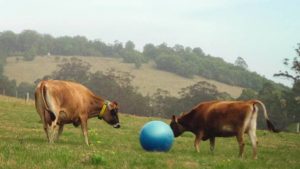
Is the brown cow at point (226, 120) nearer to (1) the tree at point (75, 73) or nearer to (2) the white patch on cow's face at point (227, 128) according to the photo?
(2) the white patch on cow's face at point (227, 128)

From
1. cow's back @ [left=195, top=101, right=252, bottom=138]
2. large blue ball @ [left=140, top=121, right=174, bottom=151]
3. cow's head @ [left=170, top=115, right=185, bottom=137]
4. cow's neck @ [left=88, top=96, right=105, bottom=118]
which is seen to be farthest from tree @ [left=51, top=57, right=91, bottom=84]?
large blue ball @ [left=140, top=121, right=174, bottom=151]

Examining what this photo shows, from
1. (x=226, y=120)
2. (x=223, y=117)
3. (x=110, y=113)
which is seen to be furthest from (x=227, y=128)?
(x=110, y=113)

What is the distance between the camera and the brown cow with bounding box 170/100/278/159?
1655 cm

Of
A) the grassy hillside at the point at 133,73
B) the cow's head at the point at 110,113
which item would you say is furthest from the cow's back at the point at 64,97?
the grassy hillside at the point at 133,73

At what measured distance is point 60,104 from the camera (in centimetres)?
1656

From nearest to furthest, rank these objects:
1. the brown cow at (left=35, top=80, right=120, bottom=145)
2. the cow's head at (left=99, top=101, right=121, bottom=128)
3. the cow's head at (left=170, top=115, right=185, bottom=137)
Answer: the brown cow at (left=35, top=80, right=120, bottom=145), the cow's head at (left=99, top=101, right=121, bottom=128), the cow's head at (left=170, top=115, right=185, bottom=137)

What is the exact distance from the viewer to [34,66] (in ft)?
563

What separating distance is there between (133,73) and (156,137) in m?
161

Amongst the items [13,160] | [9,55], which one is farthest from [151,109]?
[13,160]

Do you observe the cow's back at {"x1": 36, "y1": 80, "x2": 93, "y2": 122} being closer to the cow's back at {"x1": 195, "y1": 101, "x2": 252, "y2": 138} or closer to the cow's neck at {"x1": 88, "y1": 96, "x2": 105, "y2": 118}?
the cow's neck at {"x1": 88, "y1": 96, "x2": 105, "y2": 118}

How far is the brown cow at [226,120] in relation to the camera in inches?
Result: 651

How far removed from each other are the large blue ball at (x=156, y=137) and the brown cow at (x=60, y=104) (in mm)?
2155

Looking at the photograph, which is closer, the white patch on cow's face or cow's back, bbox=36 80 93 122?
cow's back, bbox=36 80 93 122

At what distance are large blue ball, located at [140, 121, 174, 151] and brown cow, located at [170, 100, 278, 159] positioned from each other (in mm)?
1727
